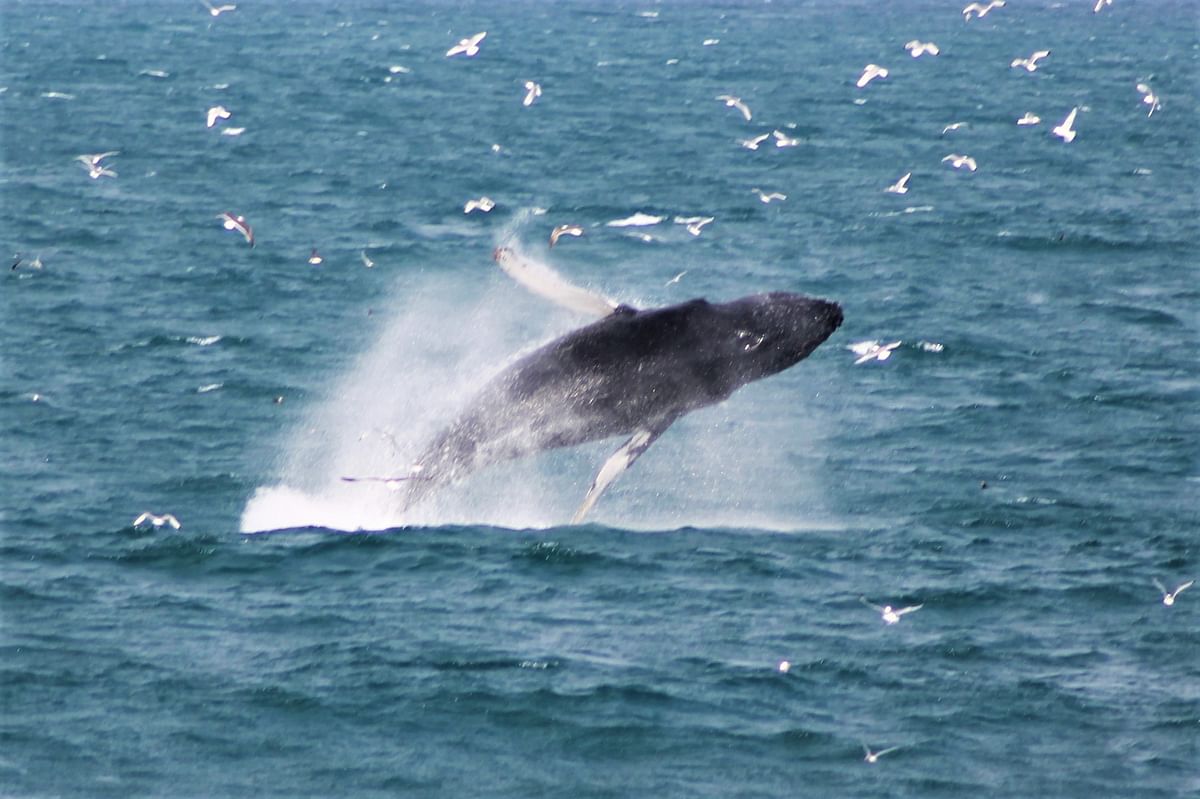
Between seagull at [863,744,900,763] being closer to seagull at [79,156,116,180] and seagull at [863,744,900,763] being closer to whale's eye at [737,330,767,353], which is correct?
whale's eye at [737,330,767,353]

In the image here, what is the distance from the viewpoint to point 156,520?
141 ft

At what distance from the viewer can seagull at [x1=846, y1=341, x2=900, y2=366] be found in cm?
5799

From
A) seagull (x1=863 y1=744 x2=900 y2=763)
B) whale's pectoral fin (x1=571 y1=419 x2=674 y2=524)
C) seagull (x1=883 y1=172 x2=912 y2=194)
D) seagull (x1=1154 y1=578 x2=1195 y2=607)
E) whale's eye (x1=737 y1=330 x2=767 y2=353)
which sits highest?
whale's eye (x1=737 y1=330 x2=767 y2=353)

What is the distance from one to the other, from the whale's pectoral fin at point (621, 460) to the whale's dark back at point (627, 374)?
0.79 ft

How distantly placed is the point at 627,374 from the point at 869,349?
24.1 m

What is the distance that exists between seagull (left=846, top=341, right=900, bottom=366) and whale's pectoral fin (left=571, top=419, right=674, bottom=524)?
22448 millimetres

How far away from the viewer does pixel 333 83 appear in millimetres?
131375

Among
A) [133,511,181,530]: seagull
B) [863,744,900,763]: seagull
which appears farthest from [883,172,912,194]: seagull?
[863,744,900,763]: seagull

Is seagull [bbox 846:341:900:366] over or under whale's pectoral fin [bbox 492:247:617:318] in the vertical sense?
under

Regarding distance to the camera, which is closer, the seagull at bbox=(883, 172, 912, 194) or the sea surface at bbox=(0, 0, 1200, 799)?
the sea surface at bbox=(0, 0, 1200, 799)

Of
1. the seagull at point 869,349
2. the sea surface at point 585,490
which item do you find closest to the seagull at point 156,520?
the sea surface at point 585,490

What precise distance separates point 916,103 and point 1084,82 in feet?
62.6

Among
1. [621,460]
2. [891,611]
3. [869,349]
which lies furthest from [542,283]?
[869,349]

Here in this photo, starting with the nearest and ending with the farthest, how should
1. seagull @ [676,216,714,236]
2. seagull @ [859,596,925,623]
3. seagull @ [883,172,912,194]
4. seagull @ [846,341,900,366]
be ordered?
seagull @ [859,596,925,623], seagull @ [846,341,900,366], seagull @ [676,216,714,236], seagull @ [883,172,912,194]
